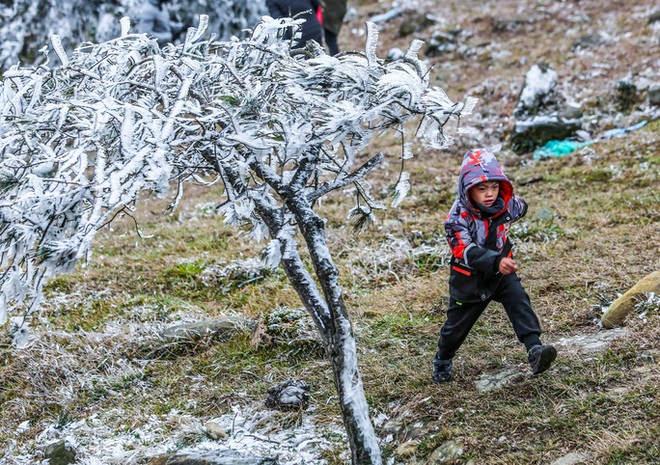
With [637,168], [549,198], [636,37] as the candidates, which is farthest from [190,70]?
[636,37]

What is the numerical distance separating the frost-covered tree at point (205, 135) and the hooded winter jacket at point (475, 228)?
0.47 meters

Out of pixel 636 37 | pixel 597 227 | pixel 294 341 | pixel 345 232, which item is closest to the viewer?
pixel 294 341

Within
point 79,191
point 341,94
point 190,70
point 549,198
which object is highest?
point 190,70

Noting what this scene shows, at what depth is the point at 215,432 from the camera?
447 centimetres

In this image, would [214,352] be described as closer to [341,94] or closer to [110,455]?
[110,455]

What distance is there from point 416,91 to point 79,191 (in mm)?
1693

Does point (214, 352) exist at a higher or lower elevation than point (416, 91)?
lower

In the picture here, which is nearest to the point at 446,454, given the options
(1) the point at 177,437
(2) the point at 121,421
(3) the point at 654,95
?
(1) the point at 177,437

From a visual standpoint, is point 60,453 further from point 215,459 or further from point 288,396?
point 288,396

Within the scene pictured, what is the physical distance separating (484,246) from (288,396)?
1.69 m

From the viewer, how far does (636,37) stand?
13.2 metres

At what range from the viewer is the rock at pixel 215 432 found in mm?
4457

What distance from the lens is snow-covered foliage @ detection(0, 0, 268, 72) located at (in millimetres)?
15219

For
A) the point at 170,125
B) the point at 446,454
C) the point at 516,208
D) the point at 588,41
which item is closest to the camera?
the point at 170,125
